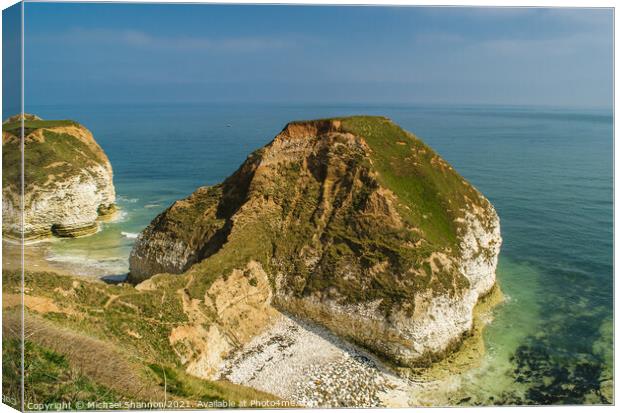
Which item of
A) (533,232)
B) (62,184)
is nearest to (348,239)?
(533,232)

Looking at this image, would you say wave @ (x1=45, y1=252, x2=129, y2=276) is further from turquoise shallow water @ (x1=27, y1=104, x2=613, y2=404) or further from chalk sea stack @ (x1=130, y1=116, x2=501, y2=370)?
chalk sea stack @ (x1=130, y1=116, x2=501, y2=370)

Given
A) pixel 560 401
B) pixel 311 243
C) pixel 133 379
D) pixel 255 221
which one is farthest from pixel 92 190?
pixel 560 401

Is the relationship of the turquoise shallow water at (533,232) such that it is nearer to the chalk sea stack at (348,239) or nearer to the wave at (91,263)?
the wave at (91,263)

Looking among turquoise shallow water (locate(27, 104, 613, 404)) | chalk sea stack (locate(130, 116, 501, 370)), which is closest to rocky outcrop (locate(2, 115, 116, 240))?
turquoise shallow water (locate(27, 104, 613, 404))

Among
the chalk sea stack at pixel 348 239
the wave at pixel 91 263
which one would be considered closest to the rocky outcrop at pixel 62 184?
the wave at pixel 91 263

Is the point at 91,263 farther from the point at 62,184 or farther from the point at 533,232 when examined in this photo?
the point at 533,232
